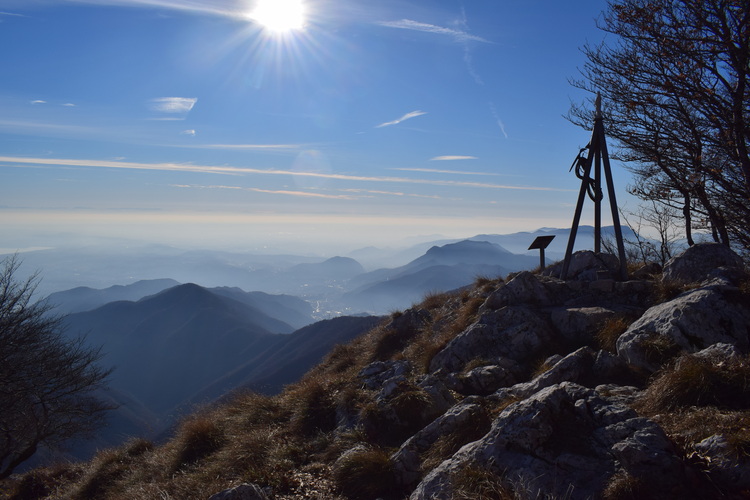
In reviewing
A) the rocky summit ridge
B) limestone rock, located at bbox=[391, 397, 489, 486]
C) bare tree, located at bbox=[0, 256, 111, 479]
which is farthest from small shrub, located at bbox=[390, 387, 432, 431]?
bare tree, located at bbox=[0, 256, 111, 479]

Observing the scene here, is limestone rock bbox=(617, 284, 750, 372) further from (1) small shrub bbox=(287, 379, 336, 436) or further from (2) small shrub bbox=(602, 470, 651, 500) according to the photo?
(1) small shrub bbox=(287, 379, 336, 436)

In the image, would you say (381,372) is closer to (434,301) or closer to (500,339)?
(500,339)

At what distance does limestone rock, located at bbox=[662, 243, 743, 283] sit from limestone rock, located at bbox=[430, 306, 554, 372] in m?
3.12

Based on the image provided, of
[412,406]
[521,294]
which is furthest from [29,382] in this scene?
[521,294]

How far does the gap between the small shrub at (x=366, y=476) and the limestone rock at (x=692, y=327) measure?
423 centimetres

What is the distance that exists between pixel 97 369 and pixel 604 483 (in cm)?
2473

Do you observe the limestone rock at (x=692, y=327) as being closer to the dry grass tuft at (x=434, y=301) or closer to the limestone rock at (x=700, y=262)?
the limestone rock at (x=700, y=262)

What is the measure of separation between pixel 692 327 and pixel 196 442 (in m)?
9.65

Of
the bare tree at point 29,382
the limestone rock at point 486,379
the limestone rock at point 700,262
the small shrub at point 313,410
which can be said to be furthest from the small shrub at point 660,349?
the bare tree at point 29,382

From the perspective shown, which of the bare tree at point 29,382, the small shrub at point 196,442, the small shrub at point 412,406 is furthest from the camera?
the bare tree at point 29,382

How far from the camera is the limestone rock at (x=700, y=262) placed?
8.95 m

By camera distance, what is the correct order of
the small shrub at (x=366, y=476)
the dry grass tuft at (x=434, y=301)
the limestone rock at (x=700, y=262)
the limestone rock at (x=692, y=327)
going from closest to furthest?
the small shrub at (x=366, y=476) → the limestone rock at (x=692, y=327) → the limestone rock at (x=700, y=262) → the dry grass tuft at (x=434, y=301)

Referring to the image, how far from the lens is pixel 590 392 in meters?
5.28

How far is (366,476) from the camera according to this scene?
19.6ft
